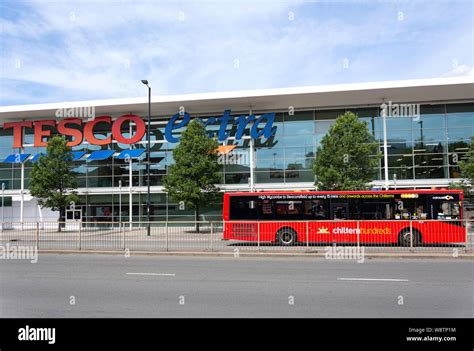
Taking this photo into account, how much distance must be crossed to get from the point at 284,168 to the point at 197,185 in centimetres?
819

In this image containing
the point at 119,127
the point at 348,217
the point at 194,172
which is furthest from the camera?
the point at 119,127

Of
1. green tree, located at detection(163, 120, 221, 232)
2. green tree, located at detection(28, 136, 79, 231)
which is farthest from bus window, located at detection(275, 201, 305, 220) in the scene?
green tree, located at detection(28, 136, 79, 231)

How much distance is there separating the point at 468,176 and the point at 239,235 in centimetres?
1905

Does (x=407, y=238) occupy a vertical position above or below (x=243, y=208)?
below

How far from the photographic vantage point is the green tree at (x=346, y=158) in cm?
2423

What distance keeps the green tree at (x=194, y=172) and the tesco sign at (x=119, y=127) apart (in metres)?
4.35

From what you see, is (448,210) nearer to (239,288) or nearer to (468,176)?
(468,176)

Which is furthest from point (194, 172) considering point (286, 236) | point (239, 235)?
point (286, 236)

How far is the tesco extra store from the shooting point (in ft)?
94.4

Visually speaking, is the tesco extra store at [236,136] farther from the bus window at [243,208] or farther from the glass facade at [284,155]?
the bus window at [243,208]

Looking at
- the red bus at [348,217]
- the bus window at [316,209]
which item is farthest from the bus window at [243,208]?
the bus window at [316,209]

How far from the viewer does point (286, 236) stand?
55.4ft

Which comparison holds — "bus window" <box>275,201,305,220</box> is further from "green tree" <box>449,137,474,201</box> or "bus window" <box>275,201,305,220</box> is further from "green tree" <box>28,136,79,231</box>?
"green tree" <box>28,136,79,231</box>

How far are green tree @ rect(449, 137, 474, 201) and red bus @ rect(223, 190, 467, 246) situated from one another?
10.7 metres
